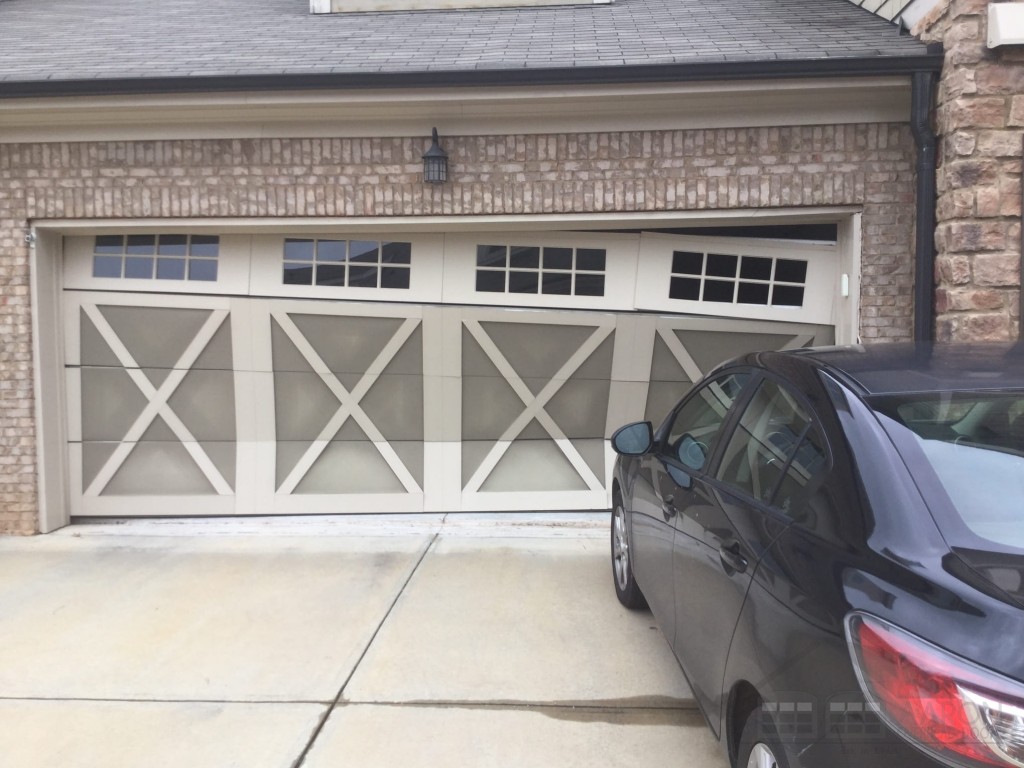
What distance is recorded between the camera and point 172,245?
6418 mm

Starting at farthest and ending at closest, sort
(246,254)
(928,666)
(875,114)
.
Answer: (246,254) → (875,114) → (928,666)

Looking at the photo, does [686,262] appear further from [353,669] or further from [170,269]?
[170,269]

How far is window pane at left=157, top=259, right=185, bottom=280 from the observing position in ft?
21.1

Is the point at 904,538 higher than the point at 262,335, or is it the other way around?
the point at 262,335

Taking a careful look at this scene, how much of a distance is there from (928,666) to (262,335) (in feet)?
18.7

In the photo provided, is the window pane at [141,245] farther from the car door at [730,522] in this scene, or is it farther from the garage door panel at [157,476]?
the car door at [730,522]

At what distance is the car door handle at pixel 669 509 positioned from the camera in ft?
10.7

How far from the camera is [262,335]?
21.1 feet

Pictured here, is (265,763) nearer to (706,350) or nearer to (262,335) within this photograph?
(262,335)

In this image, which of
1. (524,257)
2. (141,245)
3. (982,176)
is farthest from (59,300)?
(982,176)

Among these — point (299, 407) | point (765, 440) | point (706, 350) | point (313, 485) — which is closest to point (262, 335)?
point (299, 407)

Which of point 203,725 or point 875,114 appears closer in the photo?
point 203,725

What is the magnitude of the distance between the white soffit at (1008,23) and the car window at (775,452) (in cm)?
363

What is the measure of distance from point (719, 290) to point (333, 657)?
4.04m
